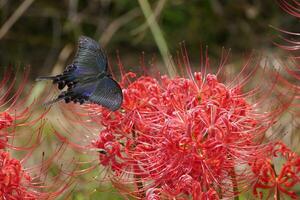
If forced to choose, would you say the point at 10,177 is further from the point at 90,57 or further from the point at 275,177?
the point at 275,177

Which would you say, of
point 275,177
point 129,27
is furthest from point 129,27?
point 275,177

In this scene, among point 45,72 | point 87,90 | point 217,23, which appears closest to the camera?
point 87,90

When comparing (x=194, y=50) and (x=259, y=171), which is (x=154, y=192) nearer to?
(x=259, y=171)

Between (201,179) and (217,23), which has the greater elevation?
(217,23)

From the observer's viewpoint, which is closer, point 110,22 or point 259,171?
point 259,171

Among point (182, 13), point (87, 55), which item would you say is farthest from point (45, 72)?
point (87, 55)

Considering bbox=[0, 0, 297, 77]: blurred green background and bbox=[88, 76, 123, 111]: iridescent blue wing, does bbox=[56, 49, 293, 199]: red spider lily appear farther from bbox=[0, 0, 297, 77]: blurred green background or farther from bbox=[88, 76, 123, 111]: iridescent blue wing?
bbox=[0, 0, 297, 77]: blurred green background
